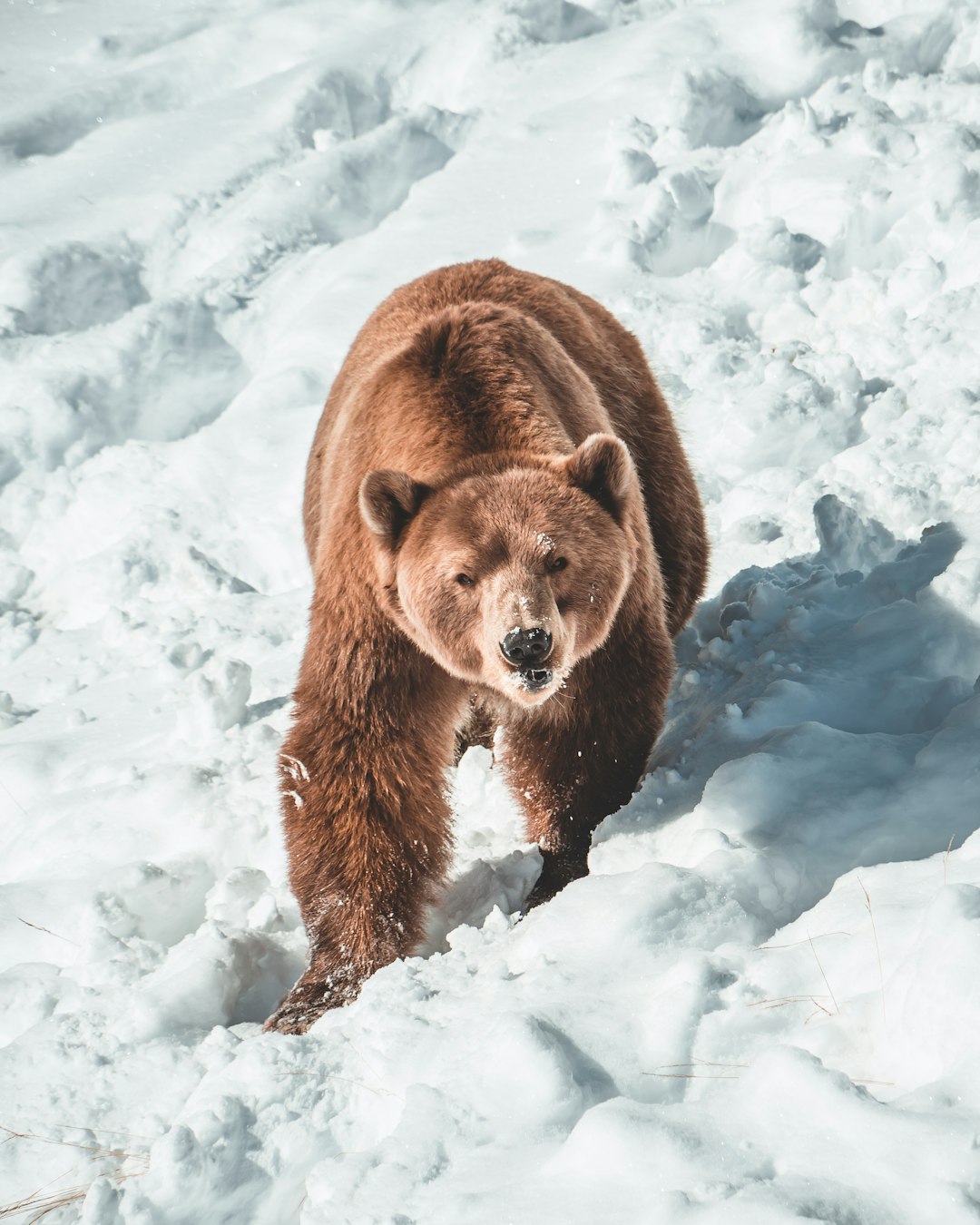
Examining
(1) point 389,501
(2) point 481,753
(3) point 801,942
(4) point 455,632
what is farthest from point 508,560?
(2) point 481,753

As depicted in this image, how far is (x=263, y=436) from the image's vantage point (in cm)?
805

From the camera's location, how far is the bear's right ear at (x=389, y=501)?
329cm

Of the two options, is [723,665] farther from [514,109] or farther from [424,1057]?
[514,109]

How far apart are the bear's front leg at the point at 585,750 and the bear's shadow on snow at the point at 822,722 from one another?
0.16m

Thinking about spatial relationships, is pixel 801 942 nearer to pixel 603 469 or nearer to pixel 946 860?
pixel 946 860

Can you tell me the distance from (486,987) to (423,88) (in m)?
10.3

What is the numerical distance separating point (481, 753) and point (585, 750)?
1025 mm

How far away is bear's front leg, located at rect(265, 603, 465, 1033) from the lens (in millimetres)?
3541

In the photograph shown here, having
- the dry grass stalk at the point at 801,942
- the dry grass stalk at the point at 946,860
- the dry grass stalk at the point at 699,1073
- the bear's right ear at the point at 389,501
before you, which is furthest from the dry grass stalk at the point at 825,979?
the bear's right ear at the point at 389,501

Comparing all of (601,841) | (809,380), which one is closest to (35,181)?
(809,380)

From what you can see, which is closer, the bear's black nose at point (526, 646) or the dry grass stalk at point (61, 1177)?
the dry grass stalk at point (61, 1177)

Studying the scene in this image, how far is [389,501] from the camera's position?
333 cm

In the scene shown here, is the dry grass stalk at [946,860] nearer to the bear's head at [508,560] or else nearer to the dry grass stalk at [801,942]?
the dry grass stalk at [801,942]

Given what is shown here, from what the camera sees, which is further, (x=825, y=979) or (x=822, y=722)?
(x=822, y=722)
